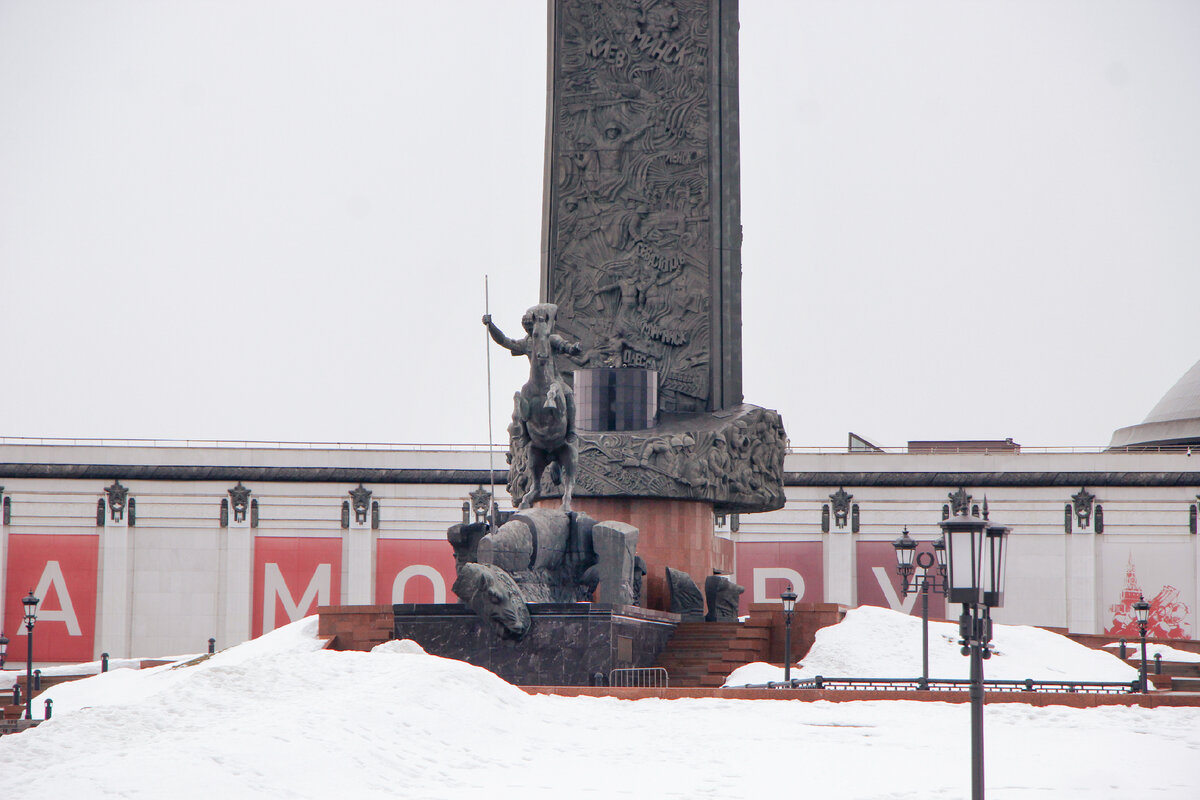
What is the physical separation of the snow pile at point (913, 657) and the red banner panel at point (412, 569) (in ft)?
61.5

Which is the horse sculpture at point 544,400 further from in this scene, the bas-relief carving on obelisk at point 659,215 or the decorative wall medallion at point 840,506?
the decorative wall medallion at point 840,506

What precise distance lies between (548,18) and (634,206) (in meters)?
4.26

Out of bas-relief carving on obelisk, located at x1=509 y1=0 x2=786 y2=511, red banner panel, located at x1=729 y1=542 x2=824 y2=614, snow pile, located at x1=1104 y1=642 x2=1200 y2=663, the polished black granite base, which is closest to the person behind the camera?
the polished black granite base

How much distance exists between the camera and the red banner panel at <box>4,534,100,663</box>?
4297 centimetres

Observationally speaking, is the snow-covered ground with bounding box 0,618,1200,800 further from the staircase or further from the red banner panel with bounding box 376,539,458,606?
the red banner panel with bounding box 376,539,458,606

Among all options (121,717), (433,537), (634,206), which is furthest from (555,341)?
(433,537)

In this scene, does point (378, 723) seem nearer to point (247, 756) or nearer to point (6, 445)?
point (247, 756)

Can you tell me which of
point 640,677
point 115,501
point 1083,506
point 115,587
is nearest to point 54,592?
point 115,587

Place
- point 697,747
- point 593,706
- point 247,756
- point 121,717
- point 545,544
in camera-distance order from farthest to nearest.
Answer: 1. point 545,544
2. point 593,706
3. point 697,747
4. point 121,717
5. point 247,756

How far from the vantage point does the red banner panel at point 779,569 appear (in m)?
43.7

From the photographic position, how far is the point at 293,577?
44.2 metres

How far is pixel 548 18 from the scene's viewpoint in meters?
30.8

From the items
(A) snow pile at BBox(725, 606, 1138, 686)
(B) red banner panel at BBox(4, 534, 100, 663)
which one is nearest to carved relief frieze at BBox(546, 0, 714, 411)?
(A) snow pile at BBox(725, 606, 1138, 686)

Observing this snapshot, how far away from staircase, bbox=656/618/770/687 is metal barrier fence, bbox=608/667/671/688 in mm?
327
